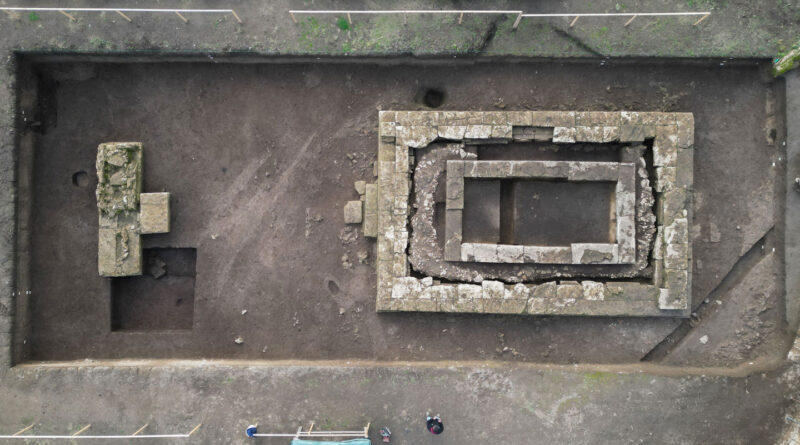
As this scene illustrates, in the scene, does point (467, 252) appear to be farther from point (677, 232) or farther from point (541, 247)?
point (677, 232)

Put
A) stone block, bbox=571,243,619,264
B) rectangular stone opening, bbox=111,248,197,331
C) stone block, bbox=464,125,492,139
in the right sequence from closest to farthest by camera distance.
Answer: stone block, bbox=571,243,619,264, stone block, bbox=464,125,492,139, rectangular stone opening, bbox=111,248,197,331

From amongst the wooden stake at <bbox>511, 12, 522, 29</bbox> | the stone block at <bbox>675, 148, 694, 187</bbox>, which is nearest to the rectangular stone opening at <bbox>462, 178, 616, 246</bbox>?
the stone block at <bbox>675, 148, 694, 187</bbox>

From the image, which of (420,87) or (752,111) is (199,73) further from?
(752,111)

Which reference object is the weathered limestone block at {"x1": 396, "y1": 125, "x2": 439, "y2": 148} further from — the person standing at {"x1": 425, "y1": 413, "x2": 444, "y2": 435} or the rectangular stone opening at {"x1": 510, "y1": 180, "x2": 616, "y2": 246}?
the person standing at {"x1": 425, "y1": 413, "x2": 444, "y2": 435}

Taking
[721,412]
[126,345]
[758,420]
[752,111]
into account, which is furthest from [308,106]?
[758,420]

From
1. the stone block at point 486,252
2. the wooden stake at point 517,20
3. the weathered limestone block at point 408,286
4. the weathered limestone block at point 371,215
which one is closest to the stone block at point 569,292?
the stone block at point 486,252
